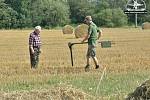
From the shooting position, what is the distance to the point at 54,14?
3698 inches

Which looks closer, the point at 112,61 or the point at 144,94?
the point at 144,94

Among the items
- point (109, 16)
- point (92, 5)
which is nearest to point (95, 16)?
point (109, 16)

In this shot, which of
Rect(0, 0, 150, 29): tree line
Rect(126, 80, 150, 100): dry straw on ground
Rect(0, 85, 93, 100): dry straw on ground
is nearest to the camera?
Rect(126, 80, 150, 100): dry straw on ground

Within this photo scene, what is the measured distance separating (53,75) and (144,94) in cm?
722

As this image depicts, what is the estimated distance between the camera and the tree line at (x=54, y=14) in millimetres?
87050

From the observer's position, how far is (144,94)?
7641 mm

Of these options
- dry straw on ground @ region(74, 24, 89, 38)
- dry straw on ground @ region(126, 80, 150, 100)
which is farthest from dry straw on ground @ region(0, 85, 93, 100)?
dry straw on ground @ region(74, 24, 89, 38)

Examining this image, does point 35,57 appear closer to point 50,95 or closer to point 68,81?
point 68,81

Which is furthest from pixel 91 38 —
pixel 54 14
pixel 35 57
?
pixel 54 14

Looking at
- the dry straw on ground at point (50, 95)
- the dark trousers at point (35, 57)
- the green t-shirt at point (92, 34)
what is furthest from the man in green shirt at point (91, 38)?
the dry straw on ground at point (50, 95)

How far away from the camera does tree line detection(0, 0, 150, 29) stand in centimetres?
8705

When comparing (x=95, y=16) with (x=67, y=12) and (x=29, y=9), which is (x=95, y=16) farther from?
(x=29, y=9)

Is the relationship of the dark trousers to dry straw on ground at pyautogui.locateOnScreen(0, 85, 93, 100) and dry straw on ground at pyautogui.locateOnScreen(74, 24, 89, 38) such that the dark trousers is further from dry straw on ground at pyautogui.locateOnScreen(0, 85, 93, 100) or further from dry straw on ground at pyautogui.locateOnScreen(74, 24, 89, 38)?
dry straw on ground at pyautogui.locateOnScreen(74, 24, 89, 38)

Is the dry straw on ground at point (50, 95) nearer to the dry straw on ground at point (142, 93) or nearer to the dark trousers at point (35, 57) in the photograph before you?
the dry straw on ground at point (142, 93)
